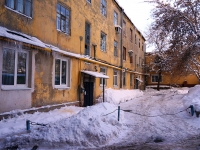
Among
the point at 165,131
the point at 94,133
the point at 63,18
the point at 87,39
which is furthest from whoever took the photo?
the point at 87,39

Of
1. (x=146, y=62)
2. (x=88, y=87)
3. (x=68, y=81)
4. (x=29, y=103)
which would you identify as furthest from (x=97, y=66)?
(x=146, y=62)

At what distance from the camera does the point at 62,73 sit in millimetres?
11500

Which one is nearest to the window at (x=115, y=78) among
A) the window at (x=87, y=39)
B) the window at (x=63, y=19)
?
the window at (x=87, y=39)

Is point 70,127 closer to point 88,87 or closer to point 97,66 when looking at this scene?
point 88,87

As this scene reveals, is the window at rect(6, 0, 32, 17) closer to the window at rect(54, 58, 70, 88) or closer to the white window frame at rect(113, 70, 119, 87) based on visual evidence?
the window at rect(54, 58, 70, 88)

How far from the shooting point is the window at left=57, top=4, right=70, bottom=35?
11250 millimetres

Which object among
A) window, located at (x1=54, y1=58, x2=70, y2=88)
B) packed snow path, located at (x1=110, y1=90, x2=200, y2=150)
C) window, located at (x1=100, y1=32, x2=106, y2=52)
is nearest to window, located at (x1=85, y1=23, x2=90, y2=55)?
window, located at (x1=100, y1=32, x2=106, y2=52)

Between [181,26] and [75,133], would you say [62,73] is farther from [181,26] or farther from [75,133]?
[181,26]

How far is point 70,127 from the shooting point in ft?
21.2

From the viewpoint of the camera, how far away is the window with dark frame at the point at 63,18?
11.2 meters

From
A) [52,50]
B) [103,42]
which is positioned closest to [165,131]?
[52,50]

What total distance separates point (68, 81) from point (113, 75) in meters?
8.72

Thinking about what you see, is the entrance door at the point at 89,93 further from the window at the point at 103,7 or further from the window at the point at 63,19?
the window at the point at 103,7

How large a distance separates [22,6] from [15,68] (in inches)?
102
